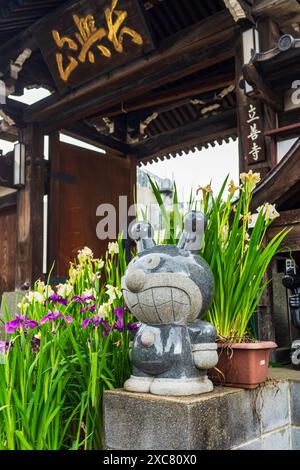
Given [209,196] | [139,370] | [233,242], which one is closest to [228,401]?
[139,370]

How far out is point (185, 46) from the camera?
525cm

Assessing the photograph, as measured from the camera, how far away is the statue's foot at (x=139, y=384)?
7.32 feet

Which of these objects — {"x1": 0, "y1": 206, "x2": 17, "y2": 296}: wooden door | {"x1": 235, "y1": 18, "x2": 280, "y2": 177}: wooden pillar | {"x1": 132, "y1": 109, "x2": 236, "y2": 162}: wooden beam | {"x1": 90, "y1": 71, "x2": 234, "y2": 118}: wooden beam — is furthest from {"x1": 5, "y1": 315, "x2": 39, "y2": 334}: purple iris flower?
{"x1": 132, "y1": 109, "x2": 236, "y2": 162}: wooden beam

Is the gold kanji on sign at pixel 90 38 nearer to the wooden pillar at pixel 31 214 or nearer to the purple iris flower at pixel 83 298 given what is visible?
the wooden pillar at pixel 31 214

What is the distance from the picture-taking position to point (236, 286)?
2525 millimetres

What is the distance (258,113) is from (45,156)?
3941 mm

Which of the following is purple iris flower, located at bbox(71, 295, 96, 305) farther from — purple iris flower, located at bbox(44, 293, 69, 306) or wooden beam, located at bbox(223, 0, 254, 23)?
wooden beam, located at bbox(223, 0, 254, 23)

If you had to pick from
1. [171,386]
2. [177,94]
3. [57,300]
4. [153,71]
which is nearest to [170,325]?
[171,386]

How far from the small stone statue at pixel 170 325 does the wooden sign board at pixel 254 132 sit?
2.53 meters

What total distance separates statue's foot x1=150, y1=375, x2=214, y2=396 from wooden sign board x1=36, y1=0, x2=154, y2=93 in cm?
421

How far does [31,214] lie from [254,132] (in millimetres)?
3781

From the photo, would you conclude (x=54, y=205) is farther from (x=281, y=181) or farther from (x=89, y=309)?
(x=89, y=309)

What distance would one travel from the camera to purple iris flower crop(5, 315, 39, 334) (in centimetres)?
240

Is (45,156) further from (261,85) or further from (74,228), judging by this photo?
(261,85)
